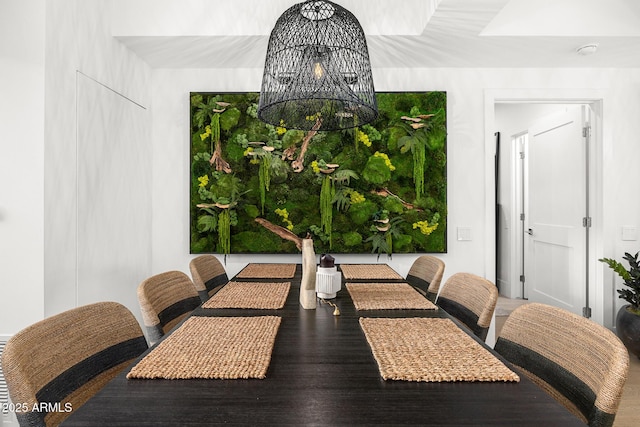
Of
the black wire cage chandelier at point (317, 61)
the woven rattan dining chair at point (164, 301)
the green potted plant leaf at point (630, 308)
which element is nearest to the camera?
the woven rattan dining chair at point (164, 301)

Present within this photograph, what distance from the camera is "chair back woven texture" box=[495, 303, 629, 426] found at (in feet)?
2.83

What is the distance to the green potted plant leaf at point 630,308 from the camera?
114 inches

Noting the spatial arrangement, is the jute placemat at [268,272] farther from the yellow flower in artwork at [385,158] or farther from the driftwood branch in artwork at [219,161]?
the yellow flower in artwork at [385,158]

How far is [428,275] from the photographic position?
238 centimetres

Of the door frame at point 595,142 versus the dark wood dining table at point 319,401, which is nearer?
the dark wood dining table at point 319,401

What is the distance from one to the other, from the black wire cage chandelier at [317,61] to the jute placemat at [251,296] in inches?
30.6

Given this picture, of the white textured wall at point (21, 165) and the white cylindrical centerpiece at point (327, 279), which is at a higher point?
the white textured wall at point (21, 165)

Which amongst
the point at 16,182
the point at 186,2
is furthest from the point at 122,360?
the point at 186,2

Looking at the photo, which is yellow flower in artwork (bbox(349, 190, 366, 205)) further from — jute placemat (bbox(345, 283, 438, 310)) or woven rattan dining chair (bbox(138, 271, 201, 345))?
woven rattan dining chair (bbox(138, 271, 201, 345))

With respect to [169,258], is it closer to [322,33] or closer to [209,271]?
[209,271]

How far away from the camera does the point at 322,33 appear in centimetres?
165

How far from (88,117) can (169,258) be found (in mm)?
1247

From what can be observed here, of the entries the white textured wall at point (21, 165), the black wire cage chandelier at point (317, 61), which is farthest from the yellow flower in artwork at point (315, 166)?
the white textured wall at point (21, 165)

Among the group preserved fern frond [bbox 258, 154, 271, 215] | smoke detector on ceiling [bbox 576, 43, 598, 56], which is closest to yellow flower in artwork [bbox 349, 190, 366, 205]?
preserved fern frond [bbox 258, 154, 271, 215]
